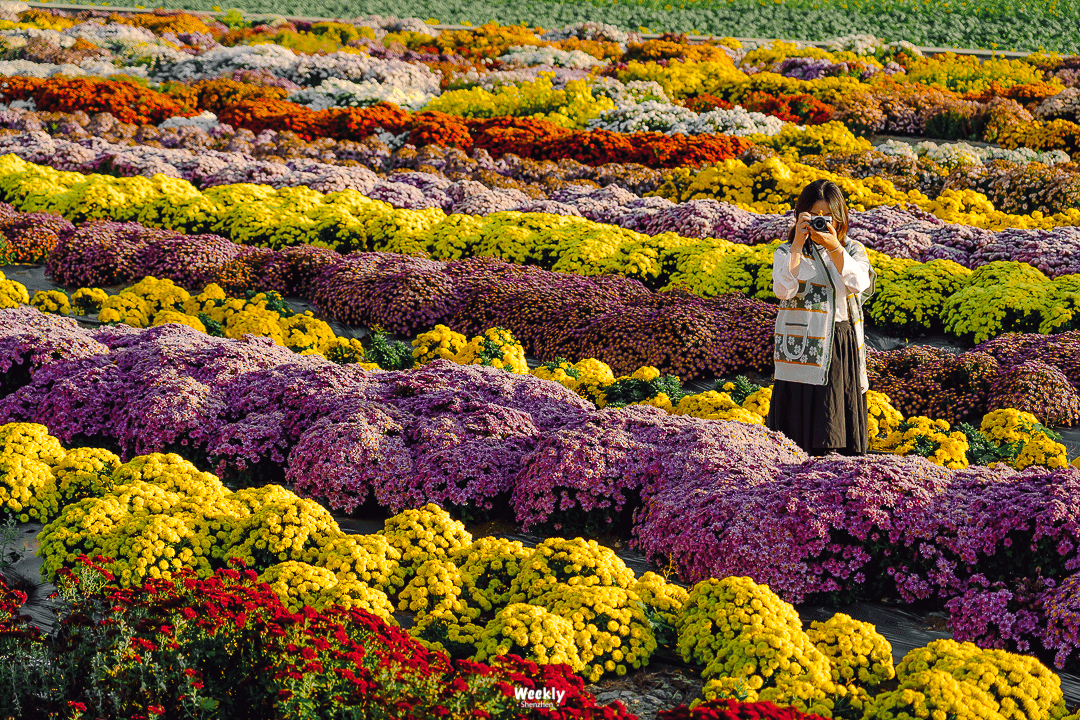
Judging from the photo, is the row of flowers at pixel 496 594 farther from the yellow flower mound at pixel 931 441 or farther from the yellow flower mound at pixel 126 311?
the yellow flower mound at pixel 126 311

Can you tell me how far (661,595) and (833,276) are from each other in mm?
2112

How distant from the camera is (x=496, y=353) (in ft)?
27.0

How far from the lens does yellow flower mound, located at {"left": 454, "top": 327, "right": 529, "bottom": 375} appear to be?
808 cm

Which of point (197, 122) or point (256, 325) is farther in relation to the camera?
point (197, 122)

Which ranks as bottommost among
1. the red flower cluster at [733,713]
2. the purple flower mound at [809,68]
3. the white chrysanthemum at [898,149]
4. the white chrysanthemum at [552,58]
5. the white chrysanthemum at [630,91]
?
the red flower cluster at [733,713]

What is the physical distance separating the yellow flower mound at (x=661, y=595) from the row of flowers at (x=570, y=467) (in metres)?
0.38

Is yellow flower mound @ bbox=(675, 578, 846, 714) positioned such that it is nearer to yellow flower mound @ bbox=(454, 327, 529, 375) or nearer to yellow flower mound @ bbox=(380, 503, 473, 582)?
yellow flower mound @ bbox=(380, 503, 473, 582)

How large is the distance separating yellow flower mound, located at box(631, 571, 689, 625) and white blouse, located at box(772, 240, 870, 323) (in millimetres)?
1806

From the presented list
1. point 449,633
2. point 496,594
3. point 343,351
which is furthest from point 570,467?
point 343,351

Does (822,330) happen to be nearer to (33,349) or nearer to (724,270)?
(724,270)

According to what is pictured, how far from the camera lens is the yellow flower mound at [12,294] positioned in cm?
988

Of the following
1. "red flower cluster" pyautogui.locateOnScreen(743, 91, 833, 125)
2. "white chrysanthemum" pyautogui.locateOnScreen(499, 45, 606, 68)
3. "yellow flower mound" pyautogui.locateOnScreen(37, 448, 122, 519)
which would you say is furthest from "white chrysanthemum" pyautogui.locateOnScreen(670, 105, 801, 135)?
"yellow flower mound" pyautogui.locateOnScreen(37, 448, 122, 519)

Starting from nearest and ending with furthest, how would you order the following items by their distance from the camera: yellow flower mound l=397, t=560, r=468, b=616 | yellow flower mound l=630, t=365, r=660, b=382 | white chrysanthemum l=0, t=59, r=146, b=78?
yellow flower mound l=397, t=560, r=468, b=616 → yellow flower mound l=630, t=365, r=660, b=382 → white chrysanthemum l=0, t=59, r=146, b=78

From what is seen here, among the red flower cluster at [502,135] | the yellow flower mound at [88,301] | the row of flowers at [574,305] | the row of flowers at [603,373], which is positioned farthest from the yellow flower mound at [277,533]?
the red flower cluster at [502,135]
